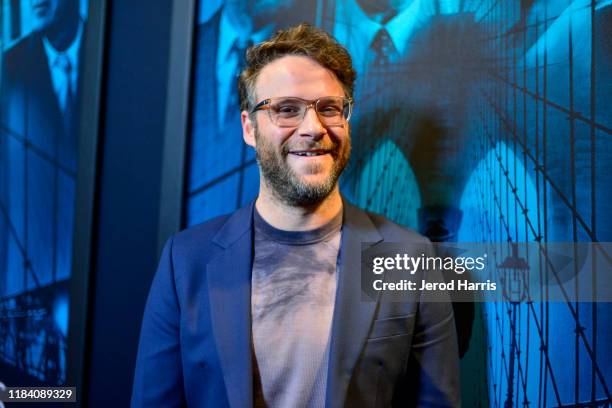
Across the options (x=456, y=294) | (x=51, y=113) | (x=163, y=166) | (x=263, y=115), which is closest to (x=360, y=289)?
(x=456, y=294)

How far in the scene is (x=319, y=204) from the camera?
1.28 m

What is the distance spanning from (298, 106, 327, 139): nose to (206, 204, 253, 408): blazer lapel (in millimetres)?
273

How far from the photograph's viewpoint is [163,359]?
4.17ft

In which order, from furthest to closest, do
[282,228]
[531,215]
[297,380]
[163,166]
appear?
Answer: [163,166] < [531,215] < [282,228] < [297,380]

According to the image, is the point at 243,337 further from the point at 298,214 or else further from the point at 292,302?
the point at 298,214

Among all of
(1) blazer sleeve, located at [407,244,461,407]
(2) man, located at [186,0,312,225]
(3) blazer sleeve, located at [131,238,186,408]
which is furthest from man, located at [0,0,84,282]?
(1) blazer sleeve, located at [407,244,461,407]

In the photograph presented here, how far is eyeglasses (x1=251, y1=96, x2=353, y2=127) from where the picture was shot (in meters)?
1.24

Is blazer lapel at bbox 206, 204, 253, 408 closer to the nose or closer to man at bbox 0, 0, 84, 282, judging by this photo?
the nose

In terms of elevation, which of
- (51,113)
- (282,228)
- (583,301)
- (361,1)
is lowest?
(583,301)

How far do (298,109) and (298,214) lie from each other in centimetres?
25

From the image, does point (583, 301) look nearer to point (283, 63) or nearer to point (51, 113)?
point (283, 63)

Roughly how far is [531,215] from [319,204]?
591mm

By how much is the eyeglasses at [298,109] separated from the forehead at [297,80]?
1 cm

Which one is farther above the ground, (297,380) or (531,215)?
(531,215)
